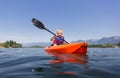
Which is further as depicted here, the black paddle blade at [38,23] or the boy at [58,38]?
the black paddle blade at [38,23]

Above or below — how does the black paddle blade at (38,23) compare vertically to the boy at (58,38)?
above

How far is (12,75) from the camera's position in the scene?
18.9ft

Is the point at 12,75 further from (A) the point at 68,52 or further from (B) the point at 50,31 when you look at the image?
(B) the point at 50,31

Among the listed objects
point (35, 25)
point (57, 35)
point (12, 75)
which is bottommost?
point (12, 75)

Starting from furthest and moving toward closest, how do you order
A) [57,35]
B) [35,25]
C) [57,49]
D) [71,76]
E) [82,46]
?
[35,25] < [57,35] < [57,49] < [82,46] < [71,76]

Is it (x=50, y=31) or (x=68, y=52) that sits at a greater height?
(x=50, y=31)

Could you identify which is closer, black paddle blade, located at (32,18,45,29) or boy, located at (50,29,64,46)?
boy, located at (50,29,64,46)

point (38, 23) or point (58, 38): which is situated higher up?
point (38, 23)

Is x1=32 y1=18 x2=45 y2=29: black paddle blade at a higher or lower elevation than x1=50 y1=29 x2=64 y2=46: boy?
higher

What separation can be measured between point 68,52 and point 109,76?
8.93m

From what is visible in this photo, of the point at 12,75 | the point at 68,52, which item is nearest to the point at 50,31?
the point at 68,52

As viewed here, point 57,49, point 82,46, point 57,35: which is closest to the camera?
Answer: point 82,46

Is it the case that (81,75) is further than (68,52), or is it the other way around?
(68,52)

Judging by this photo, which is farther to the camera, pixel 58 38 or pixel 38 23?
pixel 38 23
